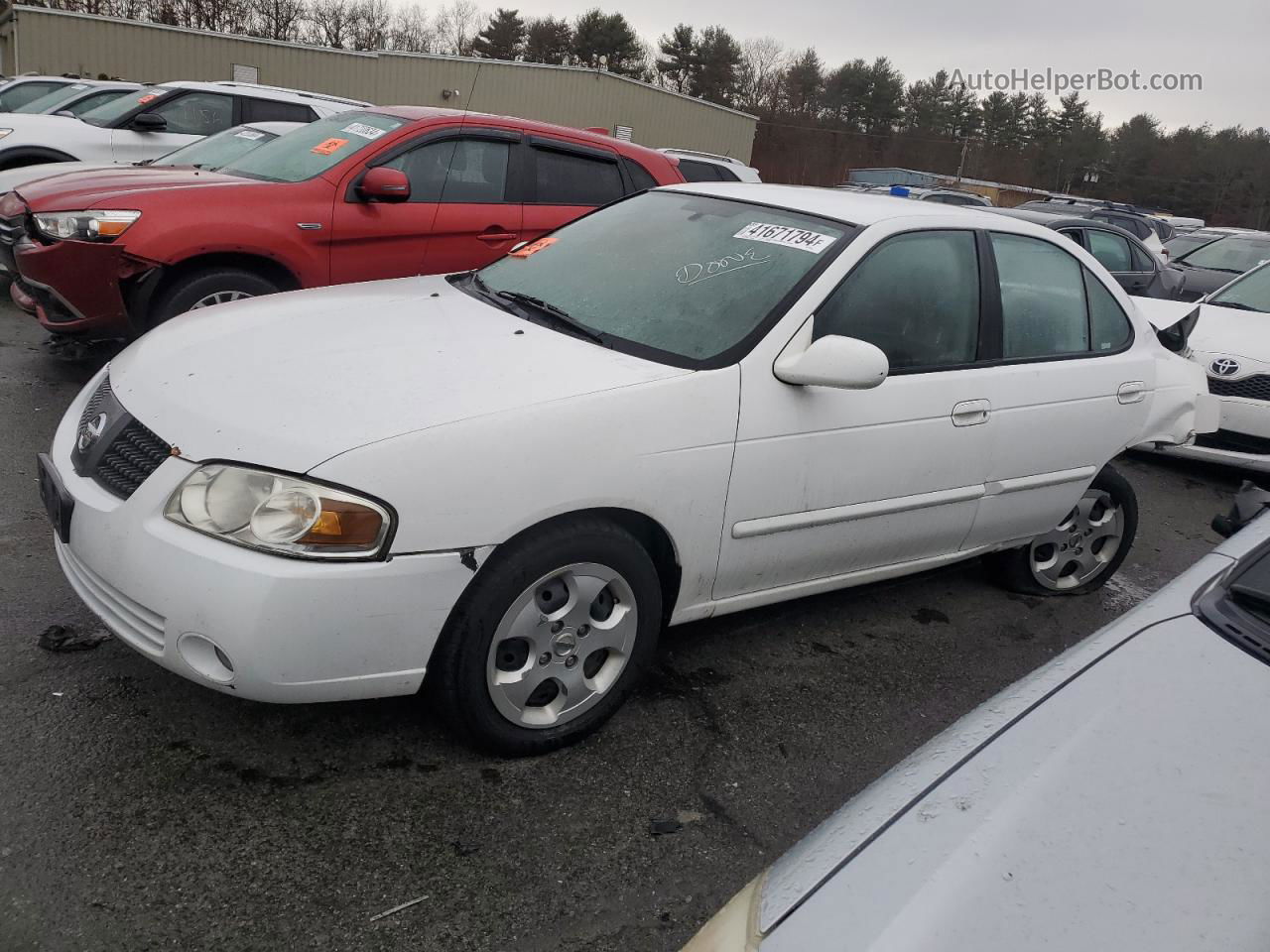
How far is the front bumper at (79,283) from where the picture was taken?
4.96 meters

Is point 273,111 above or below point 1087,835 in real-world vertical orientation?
above

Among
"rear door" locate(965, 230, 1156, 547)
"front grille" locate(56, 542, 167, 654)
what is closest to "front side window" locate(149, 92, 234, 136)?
"front grille" locate(56, 542, 167, 654)

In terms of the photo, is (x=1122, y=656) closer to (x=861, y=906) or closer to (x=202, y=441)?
(x=861, y=906)

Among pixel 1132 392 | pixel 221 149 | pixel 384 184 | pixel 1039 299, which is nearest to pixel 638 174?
pixel 384 184

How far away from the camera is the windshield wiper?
3.06m

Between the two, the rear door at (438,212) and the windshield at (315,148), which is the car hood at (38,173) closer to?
the windshield at (315,148)

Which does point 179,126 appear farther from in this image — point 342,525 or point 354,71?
point 354,71

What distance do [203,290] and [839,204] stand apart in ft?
11.2

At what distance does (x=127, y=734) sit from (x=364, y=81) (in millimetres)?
28150

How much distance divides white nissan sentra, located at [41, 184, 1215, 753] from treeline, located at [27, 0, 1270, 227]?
4429cm

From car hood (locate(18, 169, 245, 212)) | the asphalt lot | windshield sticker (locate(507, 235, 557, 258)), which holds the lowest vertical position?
the asphalt lot

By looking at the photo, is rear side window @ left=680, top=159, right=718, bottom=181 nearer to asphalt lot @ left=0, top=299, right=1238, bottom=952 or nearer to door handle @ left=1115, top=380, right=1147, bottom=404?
door handle @ left=1115, top=380, right=1147, bottom=404

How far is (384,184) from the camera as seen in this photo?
17.6ft

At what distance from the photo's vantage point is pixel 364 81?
2753 centimetres
